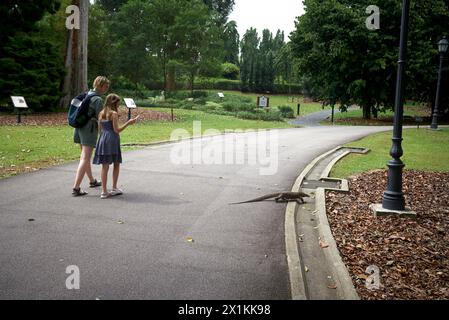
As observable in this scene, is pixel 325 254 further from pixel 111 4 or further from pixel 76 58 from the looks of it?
pixel 111 4

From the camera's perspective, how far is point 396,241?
559 cm

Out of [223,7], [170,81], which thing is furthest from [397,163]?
[223,7]

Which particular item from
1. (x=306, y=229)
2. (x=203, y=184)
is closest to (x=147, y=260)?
(x=306, y=229)

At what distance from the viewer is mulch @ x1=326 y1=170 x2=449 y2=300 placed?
4242 millimetres

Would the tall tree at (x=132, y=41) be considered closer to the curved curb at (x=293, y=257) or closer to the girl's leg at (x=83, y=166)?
the girl's leg at (x=83, y=166)

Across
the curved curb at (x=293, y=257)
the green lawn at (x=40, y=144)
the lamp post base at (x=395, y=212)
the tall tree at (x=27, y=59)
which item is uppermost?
the tall tree at (x=27, y=59)

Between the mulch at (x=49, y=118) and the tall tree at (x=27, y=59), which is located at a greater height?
the tall tree at (x=27, y=59)

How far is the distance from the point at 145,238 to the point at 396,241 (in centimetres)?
349

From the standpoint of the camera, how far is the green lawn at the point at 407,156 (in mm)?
11195

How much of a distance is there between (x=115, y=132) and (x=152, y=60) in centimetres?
4105

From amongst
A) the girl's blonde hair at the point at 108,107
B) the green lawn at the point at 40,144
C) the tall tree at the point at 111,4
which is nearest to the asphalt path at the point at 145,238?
the green lawn at the point at 40,144

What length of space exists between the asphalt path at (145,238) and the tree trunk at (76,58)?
1734 cm

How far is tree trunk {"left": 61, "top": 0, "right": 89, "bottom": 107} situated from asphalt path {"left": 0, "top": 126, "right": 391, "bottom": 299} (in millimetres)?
17342

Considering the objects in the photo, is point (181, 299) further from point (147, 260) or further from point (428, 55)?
point (428, 55)
